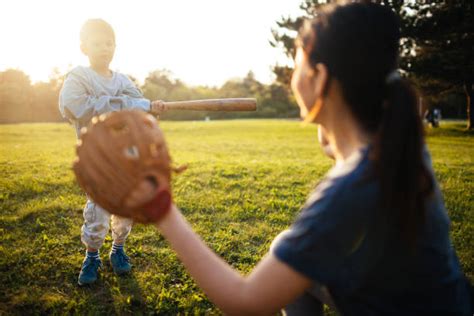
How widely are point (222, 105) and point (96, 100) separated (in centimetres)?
120

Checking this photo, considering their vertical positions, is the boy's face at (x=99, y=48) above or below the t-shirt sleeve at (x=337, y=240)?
above

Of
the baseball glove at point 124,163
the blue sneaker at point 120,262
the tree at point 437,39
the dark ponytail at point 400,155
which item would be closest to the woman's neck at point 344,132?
the dark ponytail at point 400,155

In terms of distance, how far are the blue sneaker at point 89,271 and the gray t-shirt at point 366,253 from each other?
2.63 m

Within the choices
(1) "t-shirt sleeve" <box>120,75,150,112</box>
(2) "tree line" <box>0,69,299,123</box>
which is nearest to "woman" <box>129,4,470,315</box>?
(1) "t-shirt sleeve" <box>120,75,150,112</box>

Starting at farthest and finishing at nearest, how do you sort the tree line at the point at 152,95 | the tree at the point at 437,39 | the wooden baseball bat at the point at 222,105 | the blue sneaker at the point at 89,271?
the tree line at the point at 152,95, the tree at the point at 437,39, the blue sneaker at the point at 89,271, the wooden baseball bat at the point at 222,105

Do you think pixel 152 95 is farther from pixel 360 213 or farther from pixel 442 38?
pixel 360 213

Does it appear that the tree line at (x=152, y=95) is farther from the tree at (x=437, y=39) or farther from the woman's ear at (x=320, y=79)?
the woman's ear at (x=320, y=79)

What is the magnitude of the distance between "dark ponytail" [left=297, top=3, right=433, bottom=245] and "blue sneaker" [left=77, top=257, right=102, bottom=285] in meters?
2.94

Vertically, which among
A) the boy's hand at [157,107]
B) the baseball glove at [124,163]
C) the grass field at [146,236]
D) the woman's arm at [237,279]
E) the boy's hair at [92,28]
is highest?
the boy's hair at [92,28]

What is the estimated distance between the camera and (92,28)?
335 cm

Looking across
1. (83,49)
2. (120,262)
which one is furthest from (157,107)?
(120,262)

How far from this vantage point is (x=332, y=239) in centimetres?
120

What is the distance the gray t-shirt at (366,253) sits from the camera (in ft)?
3.95

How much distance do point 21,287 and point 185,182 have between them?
431 centimetres
